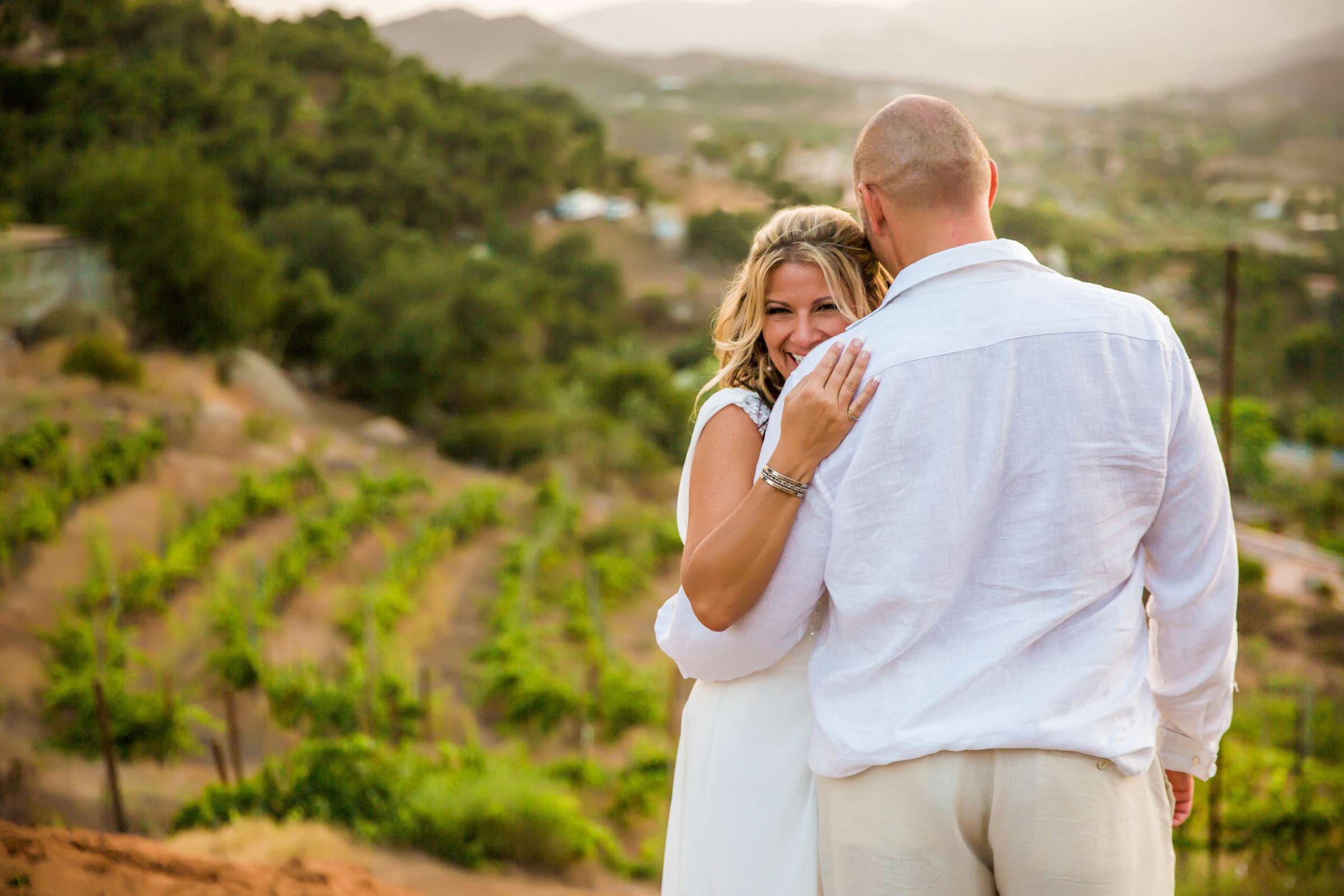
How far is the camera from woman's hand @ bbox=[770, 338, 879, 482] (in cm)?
133

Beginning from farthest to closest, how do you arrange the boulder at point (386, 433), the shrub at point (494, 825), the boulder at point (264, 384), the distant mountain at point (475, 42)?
the distant mountain at point (475, 42) < the boulder at point (386, 433) < the boulder at point (264, 384) < the shrub at point (494, 825)

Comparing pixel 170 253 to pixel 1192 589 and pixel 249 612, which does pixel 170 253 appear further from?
pixel 1192 589

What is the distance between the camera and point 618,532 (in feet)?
53.9

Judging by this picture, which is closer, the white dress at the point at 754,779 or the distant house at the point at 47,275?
the white dress at the point at 754,779

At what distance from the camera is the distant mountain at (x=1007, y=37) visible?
47125 millimetres

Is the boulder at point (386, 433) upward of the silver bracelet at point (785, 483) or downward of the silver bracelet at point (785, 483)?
downward

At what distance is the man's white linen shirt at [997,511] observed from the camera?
4.23ft

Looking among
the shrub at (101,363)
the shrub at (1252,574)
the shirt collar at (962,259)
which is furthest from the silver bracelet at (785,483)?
the shrub at (101,363)

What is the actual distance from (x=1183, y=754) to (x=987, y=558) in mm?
614

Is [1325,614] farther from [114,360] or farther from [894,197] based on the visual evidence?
[114,360]

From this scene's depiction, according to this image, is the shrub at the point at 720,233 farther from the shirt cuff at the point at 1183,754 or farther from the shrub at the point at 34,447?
the shirt cuff at the point at 1183,754

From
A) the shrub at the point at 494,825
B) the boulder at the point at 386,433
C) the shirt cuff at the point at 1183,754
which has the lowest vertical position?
the boulder at the point at 386,433

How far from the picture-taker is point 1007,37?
6756 cm

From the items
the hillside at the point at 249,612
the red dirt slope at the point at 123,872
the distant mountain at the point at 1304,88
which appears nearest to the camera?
the red dirt slope at the point at 123,872
